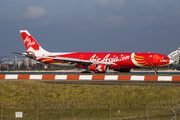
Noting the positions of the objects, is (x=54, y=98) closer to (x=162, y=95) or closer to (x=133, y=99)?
(x=133, y=99)

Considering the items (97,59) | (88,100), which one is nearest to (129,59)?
(97,59)

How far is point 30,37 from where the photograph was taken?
54.8 m

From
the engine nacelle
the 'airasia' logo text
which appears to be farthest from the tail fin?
the engine nacelle

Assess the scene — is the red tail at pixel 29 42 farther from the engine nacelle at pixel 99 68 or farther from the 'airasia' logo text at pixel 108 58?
the engine nacelle at pixel 99 68

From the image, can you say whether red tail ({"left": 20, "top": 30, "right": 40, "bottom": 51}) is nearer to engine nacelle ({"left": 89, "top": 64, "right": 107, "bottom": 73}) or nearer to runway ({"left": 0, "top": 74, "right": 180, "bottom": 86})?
engine nacelle ({"left": 89, "top": 64, "right": 107, "bottom": 73})

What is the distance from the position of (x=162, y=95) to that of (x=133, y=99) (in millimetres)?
2526

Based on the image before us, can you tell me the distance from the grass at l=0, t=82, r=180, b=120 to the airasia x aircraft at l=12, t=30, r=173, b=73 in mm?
23751

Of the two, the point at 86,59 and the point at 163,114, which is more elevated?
the point at 86,59

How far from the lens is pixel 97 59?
48781 millimetres

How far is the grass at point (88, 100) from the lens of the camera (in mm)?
14662

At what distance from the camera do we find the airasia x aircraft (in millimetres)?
45812

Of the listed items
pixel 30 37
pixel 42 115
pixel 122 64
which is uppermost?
pixel 30 37

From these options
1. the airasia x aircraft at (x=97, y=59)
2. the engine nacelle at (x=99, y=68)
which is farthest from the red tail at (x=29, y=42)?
the engine nacelle at (x=99, y=68)

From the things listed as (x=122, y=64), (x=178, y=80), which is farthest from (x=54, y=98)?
(x=122, y=64)
